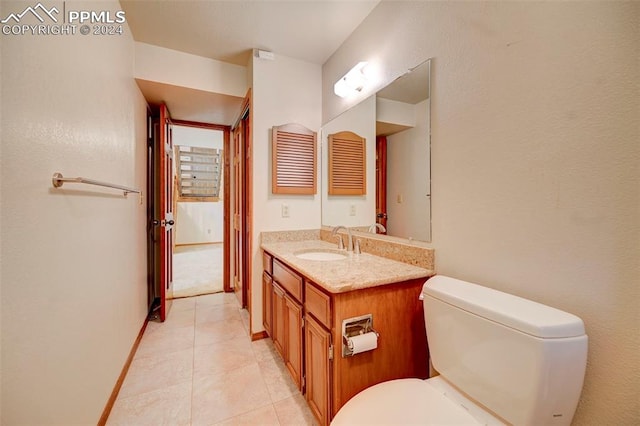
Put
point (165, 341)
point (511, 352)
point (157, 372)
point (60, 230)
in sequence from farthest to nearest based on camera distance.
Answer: point (165, 341)
point (157, 372)
point (60, 230)
point (511, 352)

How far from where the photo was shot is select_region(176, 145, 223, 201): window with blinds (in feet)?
18.7

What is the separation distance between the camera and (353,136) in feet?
6.49

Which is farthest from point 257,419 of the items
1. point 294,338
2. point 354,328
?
point 354,328

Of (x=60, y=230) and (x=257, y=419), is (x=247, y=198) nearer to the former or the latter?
(x=60, y=230)

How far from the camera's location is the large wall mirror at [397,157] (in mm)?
1354

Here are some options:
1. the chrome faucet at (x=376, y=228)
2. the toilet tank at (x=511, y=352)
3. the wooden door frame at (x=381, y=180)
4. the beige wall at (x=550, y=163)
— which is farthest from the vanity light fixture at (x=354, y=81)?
the toilet tank at (x=511, y=352)

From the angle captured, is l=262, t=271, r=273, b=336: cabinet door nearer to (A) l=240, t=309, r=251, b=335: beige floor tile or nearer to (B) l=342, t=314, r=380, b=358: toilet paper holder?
(A) l=240, t=309, r=251, b=335: beige floor tile

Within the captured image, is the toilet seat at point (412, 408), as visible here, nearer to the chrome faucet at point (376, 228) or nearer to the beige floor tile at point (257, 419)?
the beige floor tile at point (257, 419)

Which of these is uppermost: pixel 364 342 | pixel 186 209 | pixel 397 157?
pixel 397 157

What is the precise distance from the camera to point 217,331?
2.32m

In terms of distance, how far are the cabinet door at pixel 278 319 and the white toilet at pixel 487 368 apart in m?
0.86

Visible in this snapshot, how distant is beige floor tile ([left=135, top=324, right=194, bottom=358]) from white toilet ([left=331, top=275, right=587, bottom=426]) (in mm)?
1765

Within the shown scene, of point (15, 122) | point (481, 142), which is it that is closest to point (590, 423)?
point (481, 142)

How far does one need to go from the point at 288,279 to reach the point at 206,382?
0.87 meters
